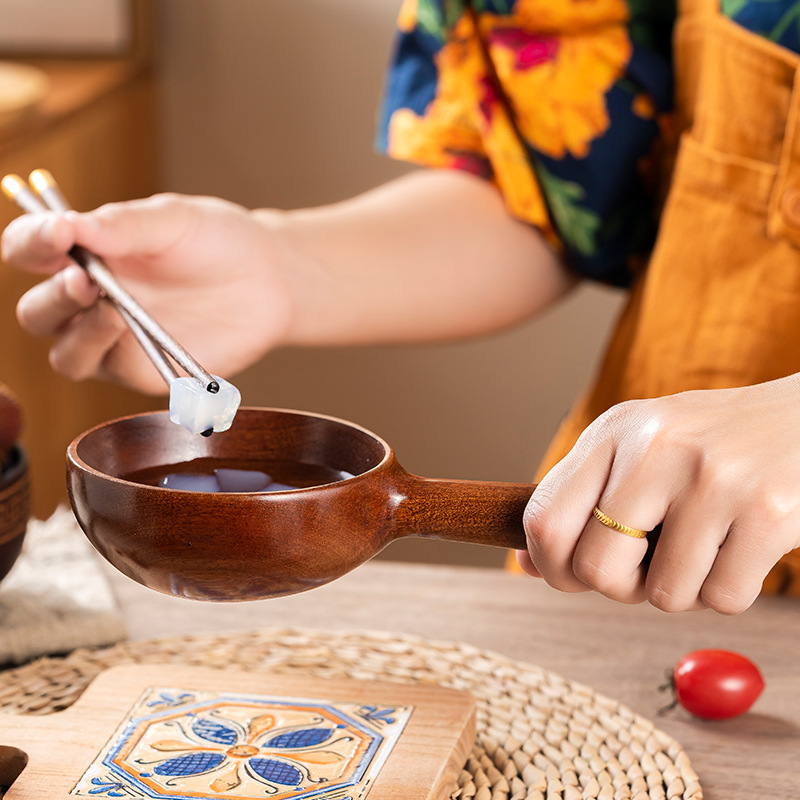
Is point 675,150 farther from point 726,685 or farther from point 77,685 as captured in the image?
point 77,685

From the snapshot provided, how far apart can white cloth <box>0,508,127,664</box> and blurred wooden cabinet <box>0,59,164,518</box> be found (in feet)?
1.95

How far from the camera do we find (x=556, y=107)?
0.94 metres

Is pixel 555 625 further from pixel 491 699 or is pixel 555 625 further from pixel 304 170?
pixel 304 170

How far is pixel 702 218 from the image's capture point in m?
0.89

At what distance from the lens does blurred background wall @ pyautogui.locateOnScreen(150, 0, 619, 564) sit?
5.52ft

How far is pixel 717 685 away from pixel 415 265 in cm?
48

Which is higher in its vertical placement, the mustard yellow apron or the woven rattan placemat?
the mustard yellow apron

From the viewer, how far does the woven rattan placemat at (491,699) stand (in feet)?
1.81

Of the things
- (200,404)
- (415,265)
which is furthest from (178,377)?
(415,265)

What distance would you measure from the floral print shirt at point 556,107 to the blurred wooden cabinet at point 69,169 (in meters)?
0.57

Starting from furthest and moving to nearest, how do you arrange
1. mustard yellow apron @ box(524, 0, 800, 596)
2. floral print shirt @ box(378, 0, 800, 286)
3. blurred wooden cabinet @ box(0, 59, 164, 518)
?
blurred wooden cabinet @ box(0, 59, 164, 518), floral print shirt @ box(378, 0, 800, 286), mustard yellow apron @ box(524, 0, 800, 596)

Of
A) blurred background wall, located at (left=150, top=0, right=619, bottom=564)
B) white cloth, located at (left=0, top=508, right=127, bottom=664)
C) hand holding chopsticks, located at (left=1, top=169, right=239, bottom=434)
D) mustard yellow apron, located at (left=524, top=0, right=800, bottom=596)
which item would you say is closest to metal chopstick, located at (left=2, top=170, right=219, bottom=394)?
hand holding chopsticks, located at (left=1, top=169, right=239, bottom=434)

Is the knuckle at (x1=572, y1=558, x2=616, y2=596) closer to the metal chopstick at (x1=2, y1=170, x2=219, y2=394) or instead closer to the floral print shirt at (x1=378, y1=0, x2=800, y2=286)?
the metal chopstick at (x1=2, y1=170, x2=219, y2=394)

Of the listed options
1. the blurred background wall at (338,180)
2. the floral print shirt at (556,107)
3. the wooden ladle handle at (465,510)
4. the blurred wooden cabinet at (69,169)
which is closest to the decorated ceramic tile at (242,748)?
the wooden ladle handle at (465,510)
